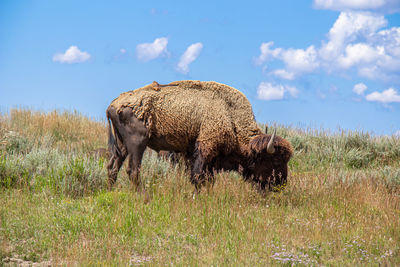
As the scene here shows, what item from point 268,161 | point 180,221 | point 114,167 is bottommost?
point 180,221

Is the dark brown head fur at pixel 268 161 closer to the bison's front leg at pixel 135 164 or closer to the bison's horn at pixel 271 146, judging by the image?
the bison's horn at pixel 271 146

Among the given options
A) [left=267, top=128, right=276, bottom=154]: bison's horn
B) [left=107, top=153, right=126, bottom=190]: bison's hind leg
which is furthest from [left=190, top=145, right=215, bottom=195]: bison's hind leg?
[left=107, top=153, right=126, bottom=190]: bison's hind leg

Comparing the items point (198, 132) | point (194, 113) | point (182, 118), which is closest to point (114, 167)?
point (182, 118)

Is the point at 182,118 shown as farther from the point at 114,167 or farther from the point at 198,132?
the point at 114,167

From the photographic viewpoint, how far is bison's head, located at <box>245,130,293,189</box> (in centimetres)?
804

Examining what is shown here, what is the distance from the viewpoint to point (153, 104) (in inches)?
310

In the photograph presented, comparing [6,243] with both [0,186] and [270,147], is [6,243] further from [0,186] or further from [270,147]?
[270,147]

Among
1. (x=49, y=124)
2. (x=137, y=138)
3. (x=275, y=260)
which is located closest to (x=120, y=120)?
(x=137, y=138)

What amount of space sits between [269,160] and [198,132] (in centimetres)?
150

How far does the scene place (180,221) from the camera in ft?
20.7

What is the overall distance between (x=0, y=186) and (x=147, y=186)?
337 centimetres

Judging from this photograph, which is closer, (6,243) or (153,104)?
(6,243)

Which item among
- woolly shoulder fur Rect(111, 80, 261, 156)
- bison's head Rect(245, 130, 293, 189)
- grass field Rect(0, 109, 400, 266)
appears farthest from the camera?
bison's head Rect(245, 130, 293, 189)

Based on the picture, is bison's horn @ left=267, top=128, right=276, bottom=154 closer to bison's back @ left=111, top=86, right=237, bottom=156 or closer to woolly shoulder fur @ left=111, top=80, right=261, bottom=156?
woolly shoulder fur @ left=111, top=80, right=261, bottom=156
